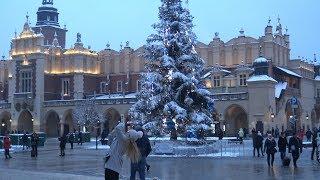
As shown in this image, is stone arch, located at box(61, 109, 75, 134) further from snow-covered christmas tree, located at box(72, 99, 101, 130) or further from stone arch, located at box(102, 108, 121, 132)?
stone arch, located at box(102, 108, 121, 132)

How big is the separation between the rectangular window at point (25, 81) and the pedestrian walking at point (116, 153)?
63415mm

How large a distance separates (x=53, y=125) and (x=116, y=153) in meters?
64.8

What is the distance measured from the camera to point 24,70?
71812mm

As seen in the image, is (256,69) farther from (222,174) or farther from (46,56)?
(222,174)

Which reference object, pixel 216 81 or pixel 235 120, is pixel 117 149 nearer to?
pixel 235 120

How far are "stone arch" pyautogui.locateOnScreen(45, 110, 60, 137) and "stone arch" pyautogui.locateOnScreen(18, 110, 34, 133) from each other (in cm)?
234

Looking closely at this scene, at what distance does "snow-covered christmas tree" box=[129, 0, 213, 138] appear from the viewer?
1216 inches

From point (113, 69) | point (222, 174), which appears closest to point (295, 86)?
point (113, 69)

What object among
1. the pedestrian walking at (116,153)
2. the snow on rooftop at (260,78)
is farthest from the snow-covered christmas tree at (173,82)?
the snow on rooftop at (260,78)

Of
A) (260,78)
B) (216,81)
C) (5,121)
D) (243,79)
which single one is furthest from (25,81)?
(260,78)

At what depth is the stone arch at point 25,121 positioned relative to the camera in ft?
234

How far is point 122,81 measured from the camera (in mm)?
72812

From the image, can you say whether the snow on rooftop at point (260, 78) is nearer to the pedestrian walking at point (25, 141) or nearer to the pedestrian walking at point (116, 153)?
the pedestrian walking at point (25, 141)

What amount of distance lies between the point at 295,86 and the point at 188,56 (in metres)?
34.4
